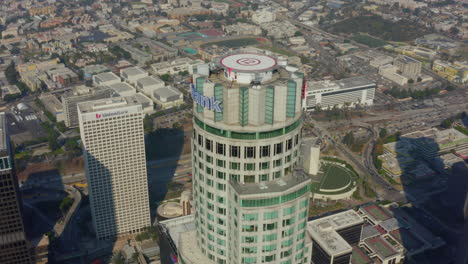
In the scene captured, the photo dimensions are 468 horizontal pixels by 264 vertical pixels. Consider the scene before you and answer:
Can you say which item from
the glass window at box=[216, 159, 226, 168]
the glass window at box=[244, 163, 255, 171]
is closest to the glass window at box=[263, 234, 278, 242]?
the glass window at box=[244, 163, 255, 171]

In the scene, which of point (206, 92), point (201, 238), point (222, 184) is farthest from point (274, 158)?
point (201, 238)

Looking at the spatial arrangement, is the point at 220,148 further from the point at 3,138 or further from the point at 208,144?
the point at 3,138

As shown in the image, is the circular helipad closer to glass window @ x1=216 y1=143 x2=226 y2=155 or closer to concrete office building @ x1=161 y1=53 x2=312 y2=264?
concrete office building @ x1=161 y1=53 x2=312 y2=264

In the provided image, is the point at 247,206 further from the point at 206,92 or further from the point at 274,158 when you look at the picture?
the point at 206,92

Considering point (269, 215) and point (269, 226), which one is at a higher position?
point (269, 215)

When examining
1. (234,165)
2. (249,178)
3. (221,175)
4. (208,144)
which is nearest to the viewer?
(234,165)

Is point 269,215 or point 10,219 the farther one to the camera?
point 10,219

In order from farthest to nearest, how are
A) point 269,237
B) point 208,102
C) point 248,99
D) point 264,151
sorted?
point 269,237
point 264,151
point 208,102
point 248,99

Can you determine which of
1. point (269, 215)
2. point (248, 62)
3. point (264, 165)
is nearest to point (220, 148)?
point (264, 165)
